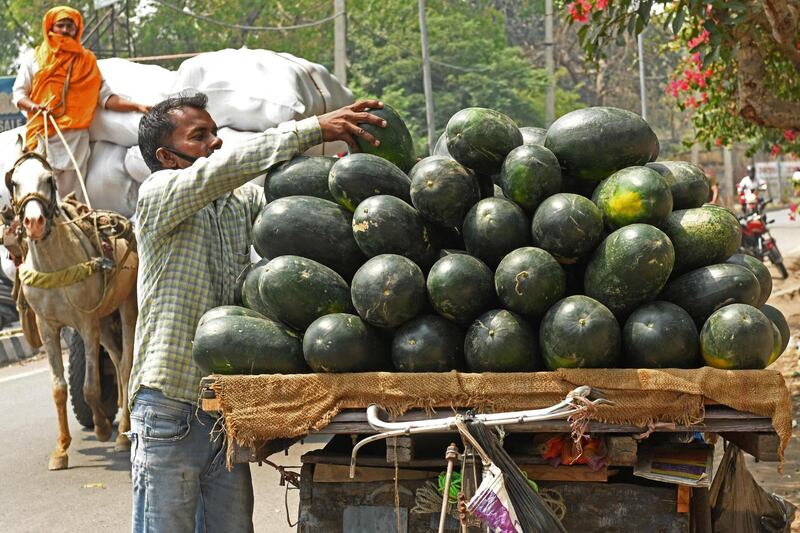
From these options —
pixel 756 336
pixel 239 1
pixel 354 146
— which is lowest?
pixel 756 336

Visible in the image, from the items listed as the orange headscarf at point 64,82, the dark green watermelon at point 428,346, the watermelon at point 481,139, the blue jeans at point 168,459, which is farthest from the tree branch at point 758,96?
the orange headscarf at point 64,82

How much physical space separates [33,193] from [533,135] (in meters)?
4.22

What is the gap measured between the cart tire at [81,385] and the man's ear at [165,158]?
4.76 metres

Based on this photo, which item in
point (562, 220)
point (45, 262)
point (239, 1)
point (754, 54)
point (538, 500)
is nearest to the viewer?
point (538, 500)

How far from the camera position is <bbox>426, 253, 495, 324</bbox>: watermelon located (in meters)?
3.05

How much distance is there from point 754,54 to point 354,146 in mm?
4056

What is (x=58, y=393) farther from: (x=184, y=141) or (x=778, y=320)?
(x=778, y=320)

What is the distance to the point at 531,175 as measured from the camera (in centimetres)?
319

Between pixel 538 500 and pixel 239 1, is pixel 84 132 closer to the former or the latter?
pixel 538 500

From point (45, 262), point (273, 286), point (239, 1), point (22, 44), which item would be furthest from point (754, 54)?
point (22, 44)

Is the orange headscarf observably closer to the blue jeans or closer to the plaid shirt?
the plaid shirt

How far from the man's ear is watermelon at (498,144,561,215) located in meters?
1.25

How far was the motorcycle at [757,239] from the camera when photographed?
1689cm

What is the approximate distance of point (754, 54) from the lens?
659 cm
